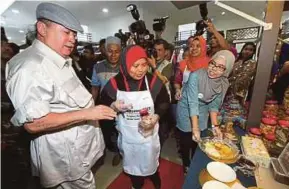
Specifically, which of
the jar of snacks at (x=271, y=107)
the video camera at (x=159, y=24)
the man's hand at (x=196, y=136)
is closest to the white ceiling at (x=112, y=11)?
the video camera at (x=159, y=24)

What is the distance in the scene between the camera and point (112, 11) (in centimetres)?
275

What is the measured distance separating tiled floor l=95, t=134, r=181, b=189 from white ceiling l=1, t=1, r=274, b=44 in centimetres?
144

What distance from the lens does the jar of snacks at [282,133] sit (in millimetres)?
1007

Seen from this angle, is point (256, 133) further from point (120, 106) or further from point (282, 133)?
point (120, 106)

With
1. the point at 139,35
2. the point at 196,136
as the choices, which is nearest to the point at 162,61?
the point at 139,35

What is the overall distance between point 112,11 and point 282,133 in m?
2.64

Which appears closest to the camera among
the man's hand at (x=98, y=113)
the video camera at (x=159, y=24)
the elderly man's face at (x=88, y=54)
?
the man's hand at (x=98, y=113)

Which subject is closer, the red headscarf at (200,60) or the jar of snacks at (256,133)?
the jar of snacks at (256,133)

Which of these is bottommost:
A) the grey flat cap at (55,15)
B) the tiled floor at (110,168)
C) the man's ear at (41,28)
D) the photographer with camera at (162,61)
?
the tiled floor at (110,168)

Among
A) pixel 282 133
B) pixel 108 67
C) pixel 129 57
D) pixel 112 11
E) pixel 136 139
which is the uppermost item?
pixel 112 11

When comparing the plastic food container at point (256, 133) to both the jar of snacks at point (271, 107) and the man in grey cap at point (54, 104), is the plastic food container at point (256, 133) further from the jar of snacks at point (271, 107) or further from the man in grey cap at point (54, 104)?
the man in grey cap at point (54, 104)

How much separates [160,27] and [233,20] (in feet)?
3.86

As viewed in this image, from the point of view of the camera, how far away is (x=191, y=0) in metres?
1.36

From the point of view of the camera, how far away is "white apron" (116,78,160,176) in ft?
3.98
